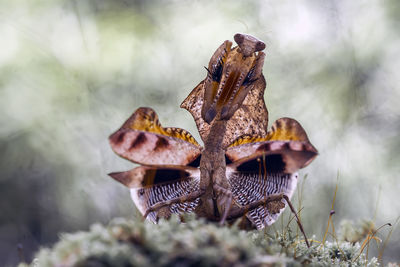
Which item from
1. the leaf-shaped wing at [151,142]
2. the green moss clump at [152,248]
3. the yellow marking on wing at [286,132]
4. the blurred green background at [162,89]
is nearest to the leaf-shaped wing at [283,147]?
the yellow marking on wing at [286,132]

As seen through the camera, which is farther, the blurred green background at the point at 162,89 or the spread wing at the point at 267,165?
the blurred green background at the point at 162,89

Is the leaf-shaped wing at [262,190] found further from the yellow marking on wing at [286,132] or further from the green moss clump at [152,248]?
the green moss clump at [152,248]

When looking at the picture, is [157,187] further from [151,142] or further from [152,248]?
[152,248]

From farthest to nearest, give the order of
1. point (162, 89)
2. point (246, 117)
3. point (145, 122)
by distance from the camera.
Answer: point (162, 89), point (246, 117), point (145, 122)

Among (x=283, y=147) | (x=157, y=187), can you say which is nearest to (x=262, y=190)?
(x=283, y=147)

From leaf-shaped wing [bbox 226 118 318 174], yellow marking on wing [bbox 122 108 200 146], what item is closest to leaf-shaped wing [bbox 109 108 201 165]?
yellow marking on wing [bbox 122 108 200 146]

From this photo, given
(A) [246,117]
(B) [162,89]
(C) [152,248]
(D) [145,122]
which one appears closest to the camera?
(C) [152,248]

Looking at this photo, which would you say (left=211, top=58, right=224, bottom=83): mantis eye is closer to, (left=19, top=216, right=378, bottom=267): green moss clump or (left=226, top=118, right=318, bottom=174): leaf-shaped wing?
(left=226, top=118, right=318, bottom=174): leaf-shaped wing
